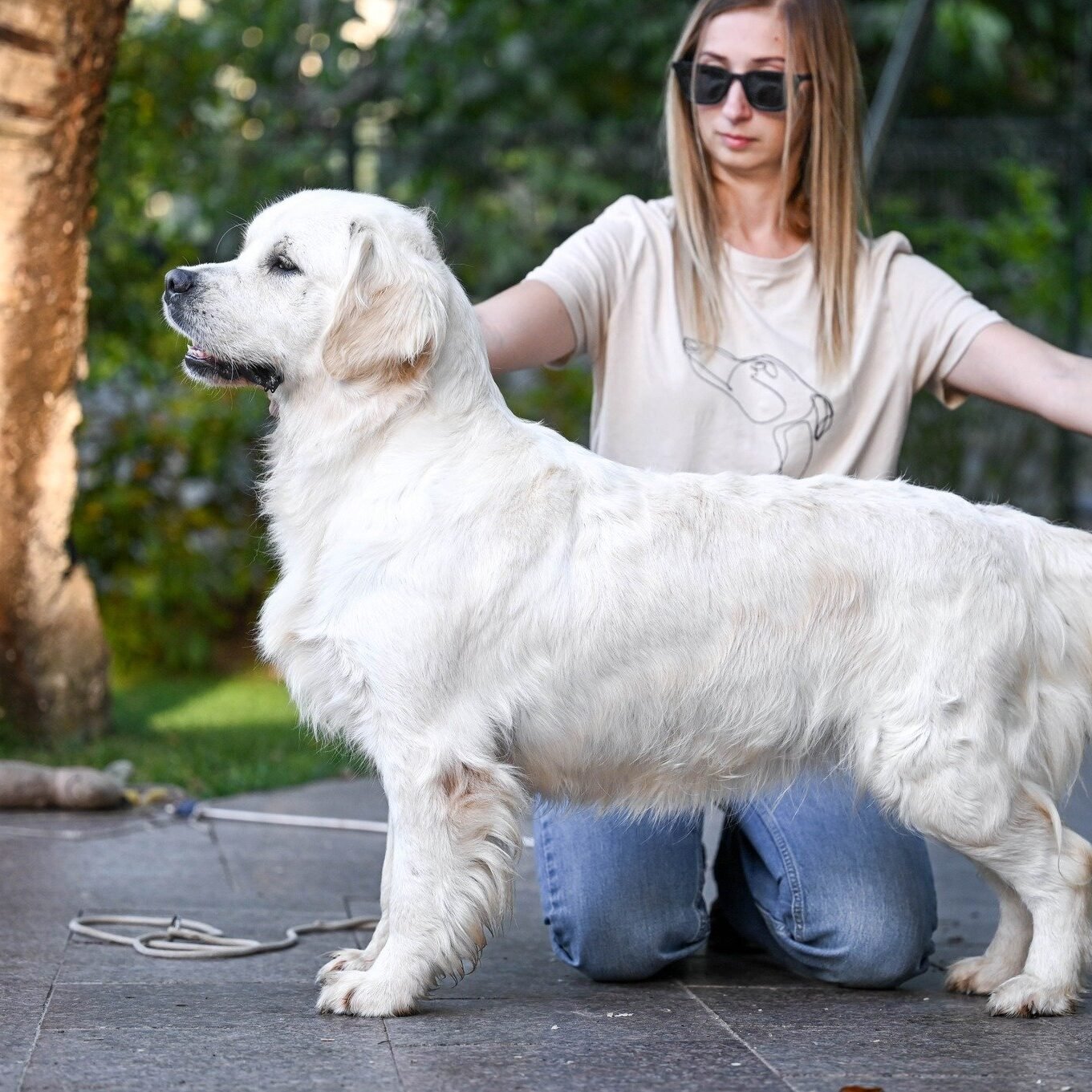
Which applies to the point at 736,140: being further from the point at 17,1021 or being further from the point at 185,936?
the point at 17,1021

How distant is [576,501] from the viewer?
3.16m

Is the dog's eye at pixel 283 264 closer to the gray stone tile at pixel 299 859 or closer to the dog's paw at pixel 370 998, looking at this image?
the dog's paw at pixel 370 998

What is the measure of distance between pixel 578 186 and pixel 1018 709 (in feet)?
22.6

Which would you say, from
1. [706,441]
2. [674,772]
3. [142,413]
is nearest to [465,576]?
[674,772]

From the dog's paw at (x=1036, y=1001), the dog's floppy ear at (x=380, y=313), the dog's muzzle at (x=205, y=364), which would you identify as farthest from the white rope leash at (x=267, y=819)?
the dog's floppy ear at (x=380, y=313)

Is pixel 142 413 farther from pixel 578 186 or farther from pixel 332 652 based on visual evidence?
pixel 332 652

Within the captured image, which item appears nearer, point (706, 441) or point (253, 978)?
point (253, 978)

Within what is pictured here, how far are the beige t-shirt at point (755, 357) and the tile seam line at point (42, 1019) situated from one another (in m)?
1.73

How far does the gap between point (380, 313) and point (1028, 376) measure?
1570 mm

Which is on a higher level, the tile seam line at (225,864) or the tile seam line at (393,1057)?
the tile seam line at (393,1057)

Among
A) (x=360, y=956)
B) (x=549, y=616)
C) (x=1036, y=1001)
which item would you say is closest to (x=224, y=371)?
(x=549, y=616)

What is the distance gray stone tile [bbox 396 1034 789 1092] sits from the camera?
8.71 ft

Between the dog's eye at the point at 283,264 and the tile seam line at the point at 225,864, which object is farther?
the tile seam line at the point at 225,864

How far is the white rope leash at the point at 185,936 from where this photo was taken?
11.5 feet
